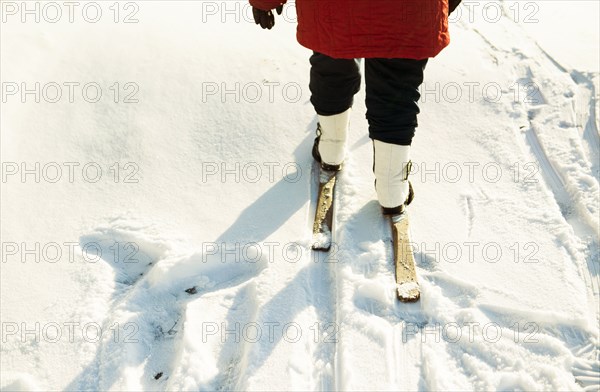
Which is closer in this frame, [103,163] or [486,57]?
[103,163]

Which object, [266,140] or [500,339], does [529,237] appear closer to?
[500,339]

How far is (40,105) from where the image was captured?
2.46m

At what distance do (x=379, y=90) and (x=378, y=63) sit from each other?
9 centimetres

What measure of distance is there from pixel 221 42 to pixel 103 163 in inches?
→ 34.7

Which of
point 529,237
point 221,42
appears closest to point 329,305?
point 529,237

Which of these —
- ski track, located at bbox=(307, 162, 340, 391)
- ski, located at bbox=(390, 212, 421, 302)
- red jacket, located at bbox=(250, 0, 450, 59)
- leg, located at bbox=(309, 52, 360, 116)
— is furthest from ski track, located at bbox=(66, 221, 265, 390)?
red jacket, located at bbox=(250, 0, 450, 59)

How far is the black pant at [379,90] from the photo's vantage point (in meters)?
1.74

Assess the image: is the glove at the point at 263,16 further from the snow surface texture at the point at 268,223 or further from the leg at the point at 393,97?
the snow surface texture at the point at 268,223

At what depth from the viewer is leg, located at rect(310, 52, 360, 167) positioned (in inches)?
75.9
